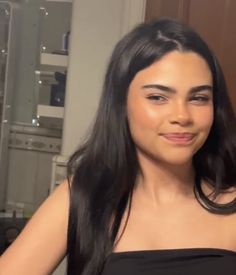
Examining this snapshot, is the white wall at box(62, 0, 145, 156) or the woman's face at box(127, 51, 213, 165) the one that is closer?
the woman's face at box(127, 51, 213, 165)

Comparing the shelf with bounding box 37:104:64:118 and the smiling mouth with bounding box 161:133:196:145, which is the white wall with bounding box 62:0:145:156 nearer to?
the shelf with bounding box 37:104:64:118

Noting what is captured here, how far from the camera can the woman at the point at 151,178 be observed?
0.90 meters

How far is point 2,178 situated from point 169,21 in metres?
1.36

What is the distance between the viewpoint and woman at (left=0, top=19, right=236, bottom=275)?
2.96ft

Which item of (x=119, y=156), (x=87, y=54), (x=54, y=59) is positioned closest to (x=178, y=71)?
(x=119, y=156)

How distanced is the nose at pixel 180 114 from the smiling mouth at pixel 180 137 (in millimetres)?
22

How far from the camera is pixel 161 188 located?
1.04 metres

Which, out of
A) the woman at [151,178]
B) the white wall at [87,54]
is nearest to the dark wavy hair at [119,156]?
the woman at [151,178]

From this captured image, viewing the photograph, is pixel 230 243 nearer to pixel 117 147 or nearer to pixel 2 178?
pixel 117 147

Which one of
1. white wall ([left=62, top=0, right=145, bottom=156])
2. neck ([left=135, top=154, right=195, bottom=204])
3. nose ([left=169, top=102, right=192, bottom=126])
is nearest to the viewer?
nose ([left=169, top=102, right=192, bottom=126])

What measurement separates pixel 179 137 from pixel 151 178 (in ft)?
0.58

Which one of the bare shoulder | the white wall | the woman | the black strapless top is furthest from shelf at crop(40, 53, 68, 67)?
the black strapless top

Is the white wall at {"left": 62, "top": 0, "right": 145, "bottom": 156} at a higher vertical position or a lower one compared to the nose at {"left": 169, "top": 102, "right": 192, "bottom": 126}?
higher

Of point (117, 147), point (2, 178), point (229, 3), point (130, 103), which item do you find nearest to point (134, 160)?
point (117, 147)
